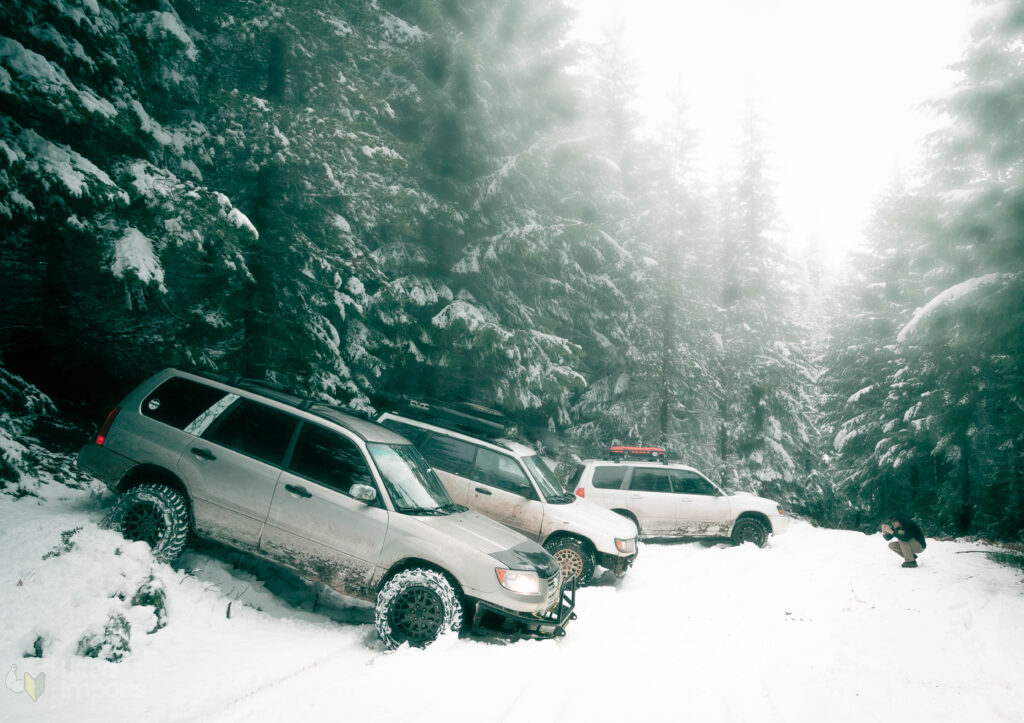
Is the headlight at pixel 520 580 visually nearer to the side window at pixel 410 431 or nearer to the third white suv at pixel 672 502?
the side window at pixel 410 431

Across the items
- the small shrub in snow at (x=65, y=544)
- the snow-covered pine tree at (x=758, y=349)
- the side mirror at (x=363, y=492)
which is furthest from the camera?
the snow-covered pine tree at (x=758, y=349)

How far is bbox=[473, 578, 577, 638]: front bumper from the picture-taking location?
15.7 ft

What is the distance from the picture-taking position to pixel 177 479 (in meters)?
5.38

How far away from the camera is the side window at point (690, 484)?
12.0 m

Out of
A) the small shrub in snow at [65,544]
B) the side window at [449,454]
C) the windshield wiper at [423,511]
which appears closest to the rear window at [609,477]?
the side window at [449,454]

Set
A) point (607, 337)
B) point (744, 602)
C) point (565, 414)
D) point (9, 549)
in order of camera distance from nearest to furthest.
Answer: point (9, 549) → point (744, 602) → point (565, 414) → point (607, 337)

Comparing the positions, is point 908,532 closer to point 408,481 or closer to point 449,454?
point 449,454

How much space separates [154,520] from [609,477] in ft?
28.9

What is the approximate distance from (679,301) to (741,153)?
7991 millimetres

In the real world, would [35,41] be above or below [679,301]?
below

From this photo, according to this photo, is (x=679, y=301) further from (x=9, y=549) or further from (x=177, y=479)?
(x=9, y=549)

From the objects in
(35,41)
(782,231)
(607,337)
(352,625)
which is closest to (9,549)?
(352,625)

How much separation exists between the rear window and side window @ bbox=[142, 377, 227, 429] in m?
8.16

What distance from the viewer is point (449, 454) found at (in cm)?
846
